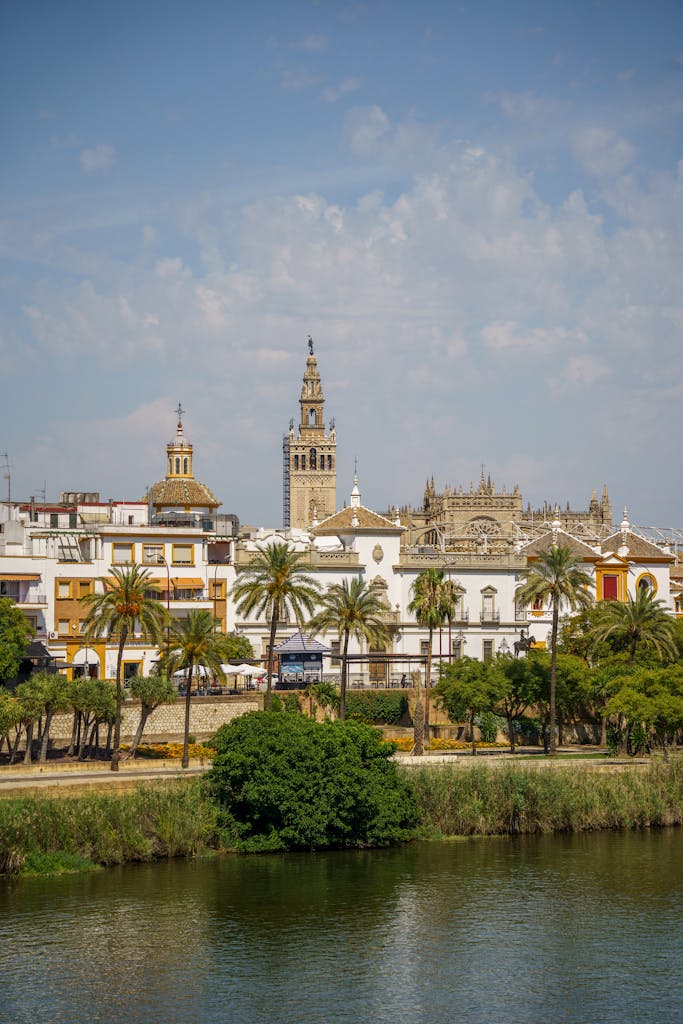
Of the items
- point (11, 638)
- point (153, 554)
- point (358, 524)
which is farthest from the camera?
point (358, 524)

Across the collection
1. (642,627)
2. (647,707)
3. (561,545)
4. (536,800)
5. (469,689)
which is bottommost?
(536,800)

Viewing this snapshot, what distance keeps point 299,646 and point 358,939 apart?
36.0m

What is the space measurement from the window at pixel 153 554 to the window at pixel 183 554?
759 millimetres

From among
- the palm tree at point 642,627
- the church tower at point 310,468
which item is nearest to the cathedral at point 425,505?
the church tower at point 310,468

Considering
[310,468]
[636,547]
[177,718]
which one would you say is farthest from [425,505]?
[177,718]

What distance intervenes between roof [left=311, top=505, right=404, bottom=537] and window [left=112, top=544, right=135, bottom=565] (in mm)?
13677

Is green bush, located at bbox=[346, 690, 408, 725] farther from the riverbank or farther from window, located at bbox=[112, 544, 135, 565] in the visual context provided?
the riverbank

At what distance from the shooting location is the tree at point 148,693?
68.6 meters

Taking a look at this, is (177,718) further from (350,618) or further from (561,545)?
(561,545)

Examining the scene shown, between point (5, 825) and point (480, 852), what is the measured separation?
16.6 m

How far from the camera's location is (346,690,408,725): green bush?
80438 millimetres

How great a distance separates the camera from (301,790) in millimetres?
56500

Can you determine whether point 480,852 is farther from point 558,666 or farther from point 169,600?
point 169,600

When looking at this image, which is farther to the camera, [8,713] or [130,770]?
[130,770]
